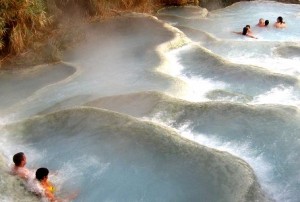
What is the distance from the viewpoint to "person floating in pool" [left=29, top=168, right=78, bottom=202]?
830 cm

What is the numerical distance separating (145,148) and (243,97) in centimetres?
425

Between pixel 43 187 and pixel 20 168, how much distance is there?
0.92 metres

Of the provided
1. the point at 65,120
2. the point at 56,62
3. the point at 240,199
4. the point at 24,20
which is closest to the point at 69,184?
the point at 65,120

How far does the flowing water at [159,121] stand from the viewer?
8438 mm

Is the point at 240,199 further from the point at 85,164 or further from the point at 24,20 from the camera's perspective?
the point at 24,20

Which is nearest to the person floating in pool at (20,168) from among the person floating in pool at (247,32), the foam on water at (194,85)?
the foam on water at (194,85)

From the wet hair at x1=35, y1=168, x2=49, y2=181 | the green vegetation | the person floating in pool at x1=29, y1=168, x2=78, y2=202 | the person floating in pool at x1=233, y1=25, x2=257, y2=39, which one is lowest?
the person floating in pool at x1=29, y1=168, x2=78, y2=202

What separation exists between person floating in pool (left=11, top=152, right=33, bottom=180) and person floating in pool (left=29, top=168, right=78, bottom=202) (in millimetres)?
331

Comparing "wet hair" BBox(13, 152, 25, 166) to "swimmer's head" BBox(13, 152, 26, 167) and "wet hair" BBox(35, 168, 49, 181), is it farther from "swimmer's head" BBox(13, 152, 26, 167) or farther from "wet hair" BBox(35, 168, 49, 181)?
"wet hair" BBox(35, 168, 49, 181)

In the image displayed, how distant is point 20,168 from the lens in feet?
29.4

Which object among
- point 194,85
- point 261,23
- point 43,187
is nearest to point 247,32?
point 261,23

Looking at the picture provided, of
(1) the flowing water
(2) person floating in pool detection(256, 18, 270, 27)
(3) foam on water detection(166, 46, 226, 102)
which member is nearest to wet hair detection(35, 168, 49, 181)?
(1) the flowing water

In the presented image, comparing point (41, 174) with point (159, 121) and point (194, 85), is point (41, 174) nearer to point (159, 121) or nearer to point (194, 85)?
point (159, 121)

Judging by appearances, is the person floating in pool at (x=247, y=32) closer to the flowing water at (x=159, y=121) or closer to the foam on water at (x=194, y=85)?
the flowing water at (x=159, y=121)
